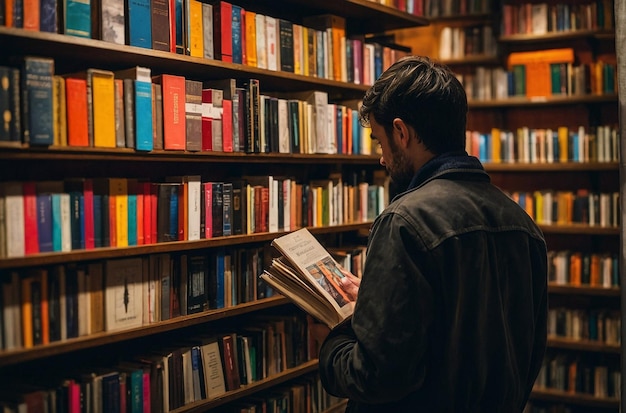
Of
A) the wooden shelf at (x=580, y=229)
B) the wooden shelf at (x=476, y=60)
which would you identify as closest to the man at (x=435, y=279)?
the wooden shelf at (x=580, y=229)

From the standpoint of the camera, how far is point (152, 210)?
2.25 m

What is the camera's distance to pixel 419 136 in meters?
1.75

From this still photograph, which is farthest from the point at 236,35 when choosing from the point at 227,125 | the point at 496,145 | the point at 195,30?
the point at 496,145

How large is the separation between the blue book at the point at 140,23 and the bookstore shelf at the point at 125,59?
4 centimetres

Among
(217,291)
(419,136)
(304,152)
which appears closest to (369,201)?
(304,152)

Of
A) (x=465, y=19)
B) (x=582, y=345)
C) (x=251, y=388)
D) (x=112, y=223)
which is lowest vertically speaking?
(x=582, y=345)

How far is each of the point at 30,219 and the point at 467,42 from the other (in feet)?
12.1

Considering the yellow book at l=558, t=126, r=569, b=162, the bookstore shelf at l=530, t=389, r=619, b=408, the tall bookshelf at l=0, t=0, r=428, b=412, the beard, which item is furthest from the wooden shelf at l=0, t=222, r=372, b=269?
the bookstore shelf at l=530, t=389, r=619, b=408

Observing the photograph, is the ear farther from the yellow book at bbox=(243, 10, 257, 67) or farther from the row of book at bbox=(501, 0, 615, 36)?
the row of book at bbox=(501, 0, 615, 36)

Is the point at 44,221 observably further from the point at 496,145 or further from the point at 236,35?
the point at 496,145

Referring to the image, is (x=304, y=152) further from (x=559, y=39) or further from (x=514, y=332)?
(x=559, y=39)

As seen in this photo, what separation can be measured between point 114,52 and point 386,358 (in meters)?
1.26

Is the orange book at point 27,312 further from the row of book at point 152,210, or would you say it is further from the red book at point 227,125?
the red book at point 227,125

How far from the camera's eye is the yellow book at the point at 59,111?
1934 mm
